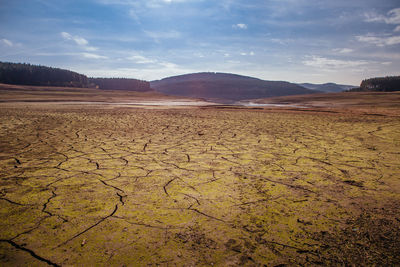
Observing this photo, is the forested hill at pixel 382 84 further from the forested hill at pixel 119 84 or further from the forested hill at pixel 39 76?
the forested hill at pixel 39 76

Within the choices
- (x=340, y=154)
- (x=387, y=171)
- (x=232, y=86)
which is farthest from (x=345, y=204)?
(x=232, y=86)

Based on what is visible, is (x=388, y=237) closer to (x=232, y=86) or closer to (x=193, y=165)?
(x=193, y=165)

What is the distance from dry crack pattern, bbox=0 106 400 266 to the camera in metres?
1.24

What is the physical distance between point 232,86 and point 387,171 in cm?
8125

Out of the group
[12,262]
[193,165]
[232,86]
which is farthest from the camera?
[232,86]

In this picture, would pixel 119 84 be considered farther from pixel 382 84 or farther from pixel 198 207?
pixel 198 207

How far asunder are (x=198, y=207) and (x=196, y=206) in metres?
0.02

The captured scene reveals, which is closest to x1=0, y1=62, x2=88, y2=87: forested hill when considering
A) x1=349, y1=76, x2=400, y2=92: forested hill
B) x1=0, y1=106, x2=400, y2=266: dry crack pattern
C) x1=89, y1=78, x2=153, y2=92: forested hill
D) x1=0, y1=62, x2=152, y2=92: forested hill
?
x1=0, y1=62, x2=152, y2=92: forested hill

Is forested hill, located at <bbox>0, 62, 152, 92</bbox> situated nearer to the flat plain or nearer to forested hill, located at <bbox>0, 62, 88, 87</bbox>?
forested hill, located at <bbox>0, 62, 88, 87</bbox>

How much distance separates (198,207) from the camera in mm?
1773

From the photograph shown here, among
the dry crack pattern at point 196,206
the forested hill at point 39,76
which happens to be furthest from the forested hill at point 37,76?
the dry crack pattern at point 196,206

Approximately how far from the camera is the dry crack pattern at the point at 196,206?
1244 mm

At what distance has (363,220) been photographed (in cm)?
154

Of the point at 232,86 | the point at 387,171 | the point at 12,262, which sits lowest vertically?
the point at 12,262
